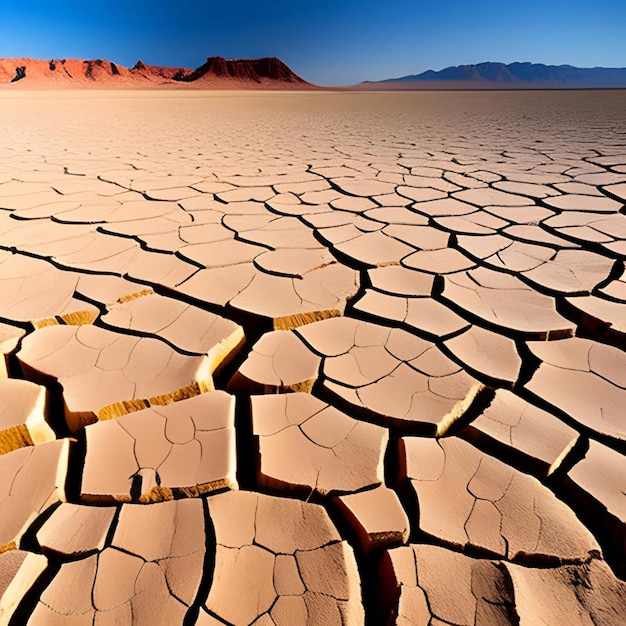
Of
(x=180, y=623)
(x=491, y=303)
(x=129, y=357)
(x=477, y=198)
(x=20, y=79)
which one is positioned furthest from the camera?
(x=20, y=79)

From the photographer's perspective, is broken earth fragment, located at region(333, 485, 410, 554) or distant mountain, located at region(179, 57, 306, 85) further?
distant mountain, located at region(179, 57, 306, 85)

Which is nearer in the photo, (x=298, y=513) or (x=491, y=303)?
(x=298, y=513)

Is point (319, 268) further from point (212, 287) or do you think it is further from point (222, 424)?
point (222, 424)

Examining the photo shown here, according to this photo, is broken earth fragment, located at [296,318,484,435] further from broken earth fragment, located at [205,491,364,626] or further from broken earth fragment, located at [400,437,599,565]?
broken earth fragment, located at [205,491,364,626]

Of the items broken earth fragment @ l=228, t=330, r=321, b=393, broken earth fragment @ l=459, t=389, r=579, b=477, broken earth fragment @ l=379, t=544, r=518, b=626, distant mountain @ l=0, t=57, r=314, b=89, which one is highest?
distant mountain @ l=0, t=57, r=314, b=89

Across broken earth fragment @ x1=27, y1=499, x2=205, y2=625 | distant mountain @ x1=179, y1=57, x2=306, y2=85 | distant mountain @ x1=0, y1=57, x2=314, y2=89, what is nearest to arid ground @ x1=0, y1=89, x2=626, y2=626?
broken earth fragment @ x1=27, y1=499, x2=205, y2=625

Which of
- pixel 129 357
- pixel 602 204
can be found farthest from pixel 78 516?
pixel 602 204

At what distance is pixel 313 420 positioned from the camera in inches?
35.8

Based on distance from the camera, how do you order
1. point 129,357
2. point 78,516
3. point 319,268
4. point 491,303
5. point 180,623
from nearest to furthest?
point 180,623, point 78,516, point 129,357, point 491,303, point 319,268

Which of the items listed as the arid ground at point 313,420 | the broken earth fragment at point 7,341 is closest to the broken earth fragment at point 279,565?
the arid ground at point 313,420

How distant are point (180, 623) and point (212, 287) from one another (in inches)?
39.5

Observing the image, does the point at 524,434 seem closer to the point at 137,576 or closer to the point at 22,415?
the point at 137,576

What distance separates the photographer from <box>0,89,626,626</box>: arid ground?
2.00 ft

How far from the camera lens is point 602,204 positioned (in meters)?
2.27
